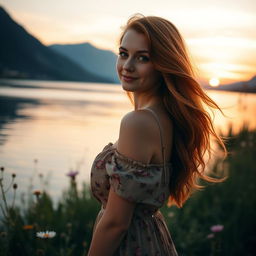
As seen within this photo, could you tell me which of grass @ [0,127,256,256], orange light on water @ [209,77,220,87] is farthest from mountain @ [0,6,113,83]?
orange light on water @ [209,77,220,87]

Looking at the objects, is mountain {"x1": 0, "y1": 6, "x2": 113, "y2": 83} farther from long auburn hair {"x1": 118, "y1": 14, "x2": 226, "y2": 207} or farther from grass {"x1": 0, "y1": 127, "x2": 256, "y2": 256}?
long auburn hair {"x1": 118, "y1": 14, "x2": 226, "y2": 207}

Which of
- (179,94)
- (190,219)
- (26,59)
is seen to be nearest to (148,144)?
A: (179,94)

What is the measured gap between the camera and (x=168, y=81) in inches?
78.5

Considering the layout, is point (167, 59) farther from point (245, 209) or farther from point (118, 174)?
point (245, 209)

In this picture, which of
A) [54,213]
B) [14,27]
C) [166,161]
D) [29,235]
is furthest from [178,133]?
[14,27]

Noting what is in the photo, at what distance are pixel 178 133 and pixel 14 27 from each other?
468 feet

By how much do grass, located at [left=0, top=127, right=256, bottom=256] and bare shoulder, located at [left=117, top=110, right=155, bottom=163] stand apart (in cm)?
190

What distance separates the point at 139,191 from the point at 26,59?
4589 inches

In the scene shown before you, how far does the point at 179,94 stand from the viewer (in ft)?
6.56

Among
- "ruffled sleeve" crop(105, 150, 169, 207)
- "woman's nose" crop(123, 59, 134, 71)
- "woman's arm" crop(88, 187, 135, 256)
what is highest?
"woman's nose" crop(123, 59, 134, 71)

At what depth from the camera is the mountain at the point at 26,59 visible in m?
102

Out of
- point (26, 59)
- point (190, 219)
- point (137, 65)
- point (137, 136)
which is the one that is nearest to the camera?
point (137, 136)

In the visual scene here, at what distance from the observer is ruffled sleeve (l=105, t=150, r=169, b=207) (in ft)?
5.77

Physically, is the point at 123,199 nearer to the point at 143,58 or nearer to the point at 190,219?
the point at 143,58
